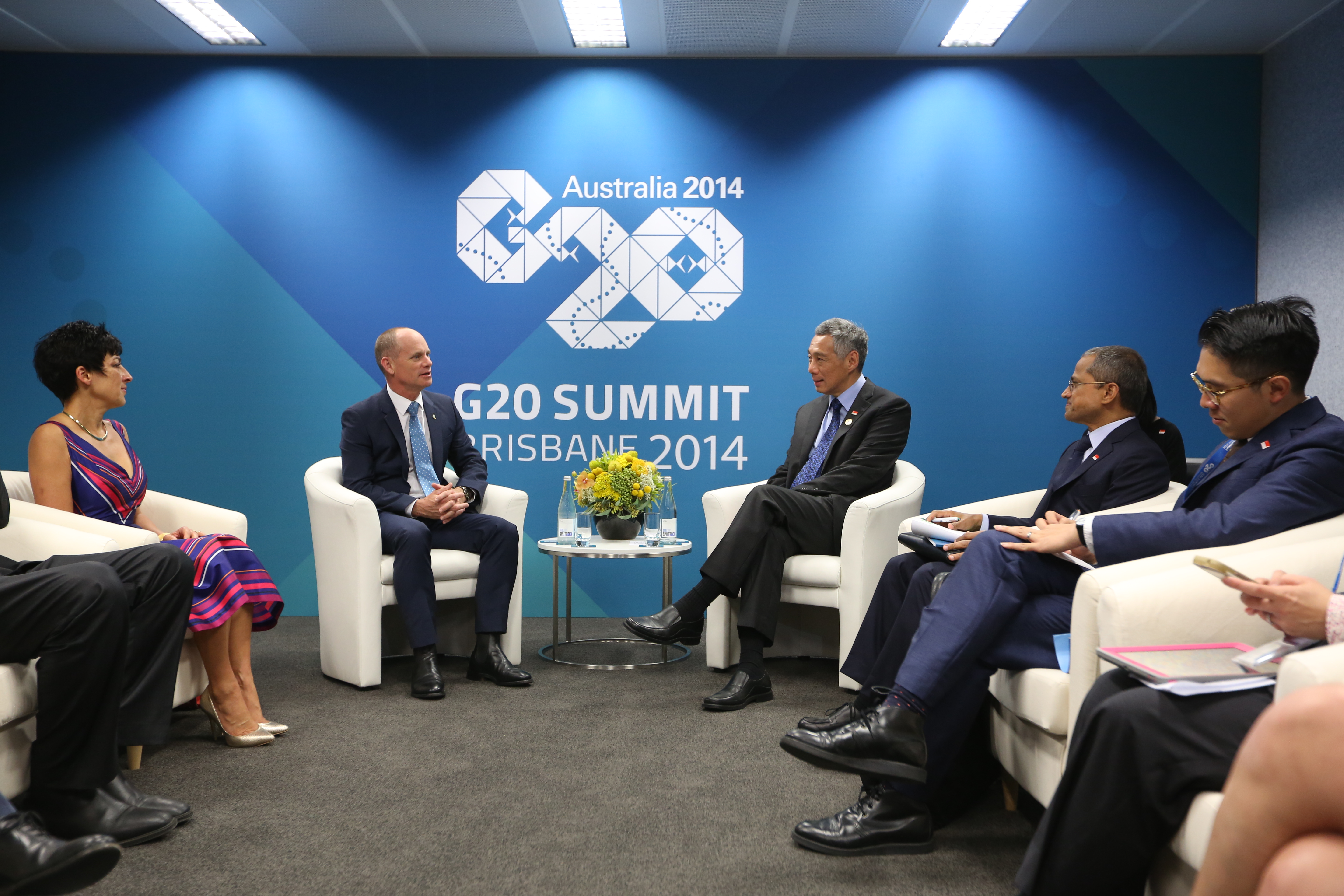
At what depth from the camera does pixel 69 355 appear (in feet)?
9.85

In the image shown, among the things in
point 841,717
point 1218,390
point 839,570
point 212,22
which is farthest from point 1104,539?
point 212,22

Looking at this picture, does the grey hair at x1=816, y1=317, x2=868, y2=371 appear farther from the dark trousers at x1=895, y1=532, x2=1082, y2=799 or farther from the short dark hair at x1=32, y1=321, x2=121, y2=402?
the short dark hair at x1=32, y1=321, x2=121, y2=402

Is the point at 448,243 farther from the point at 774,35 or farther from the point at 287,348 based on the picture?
the point at 774,35

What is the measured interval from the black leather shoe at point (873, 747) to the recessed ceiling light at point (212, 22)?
15.0 feet

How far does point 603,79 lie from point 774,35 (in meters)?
0.95

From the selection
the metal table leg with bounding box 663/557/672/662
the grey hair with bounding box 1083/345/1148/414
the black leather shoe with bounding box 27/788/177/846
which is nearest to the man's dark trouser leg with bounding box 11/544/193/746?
the black leather shoe with bounding box 27/788/177/846

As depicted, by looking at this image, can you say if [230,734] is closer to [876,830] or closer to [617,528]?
[617,528]

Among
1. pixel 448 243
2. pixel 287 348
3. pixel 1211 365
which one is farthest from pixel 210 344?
pixel 1211 365

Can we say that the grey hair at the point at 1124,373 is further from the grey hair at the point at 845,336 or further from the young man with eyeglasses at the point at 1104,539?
the grey hair at the point at 845,336

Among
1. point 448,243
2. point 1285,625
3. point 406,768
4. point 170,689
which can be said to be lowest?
point 406,768

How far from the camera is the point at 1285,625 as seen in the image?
63.2 inches

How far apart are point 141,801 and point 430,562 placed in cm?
158

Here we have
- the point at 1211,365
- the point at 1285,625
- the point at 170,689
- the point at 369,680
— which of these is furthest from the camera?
the point at 369,680

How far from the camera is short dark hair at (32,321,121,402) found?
3.00 meters
